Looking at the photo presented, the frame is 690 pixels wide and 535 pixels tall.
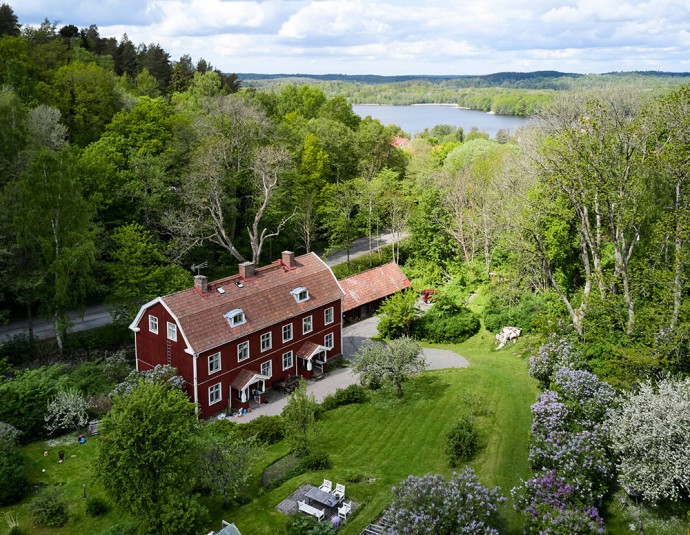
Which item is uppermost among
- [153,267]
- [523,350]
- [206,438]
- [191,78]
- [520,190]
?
[191,78]

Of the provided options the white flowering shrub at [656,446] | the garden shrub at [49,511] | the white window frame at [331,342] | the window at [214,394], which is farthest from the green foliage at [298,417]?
the white window frame at [331,342]

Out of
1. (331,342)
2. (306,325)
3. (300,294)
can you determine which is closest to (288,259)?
(300,294)

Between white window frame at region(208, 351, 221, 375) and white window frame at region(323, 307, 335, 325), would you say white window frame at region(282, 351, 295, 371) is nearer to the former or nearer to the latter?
white window frame at region(323, 307, 335, 325)

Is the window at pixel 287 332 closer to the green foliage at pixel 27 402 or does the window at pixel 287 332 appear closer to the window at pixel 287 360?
the window at pixel 287 360

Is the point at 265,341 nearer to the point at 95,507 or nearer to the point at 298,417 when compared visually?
the point at 298,417

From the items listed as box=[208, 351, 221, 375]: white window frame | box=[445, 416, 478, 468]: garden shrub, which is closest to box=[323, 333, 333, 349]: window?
box=[208, 351, 221, 375]: white window frame

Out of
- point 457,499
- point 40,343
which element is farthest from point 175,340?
point 457,499

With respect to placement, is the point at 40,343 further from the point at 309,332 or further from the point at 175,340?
the point at 309,332
